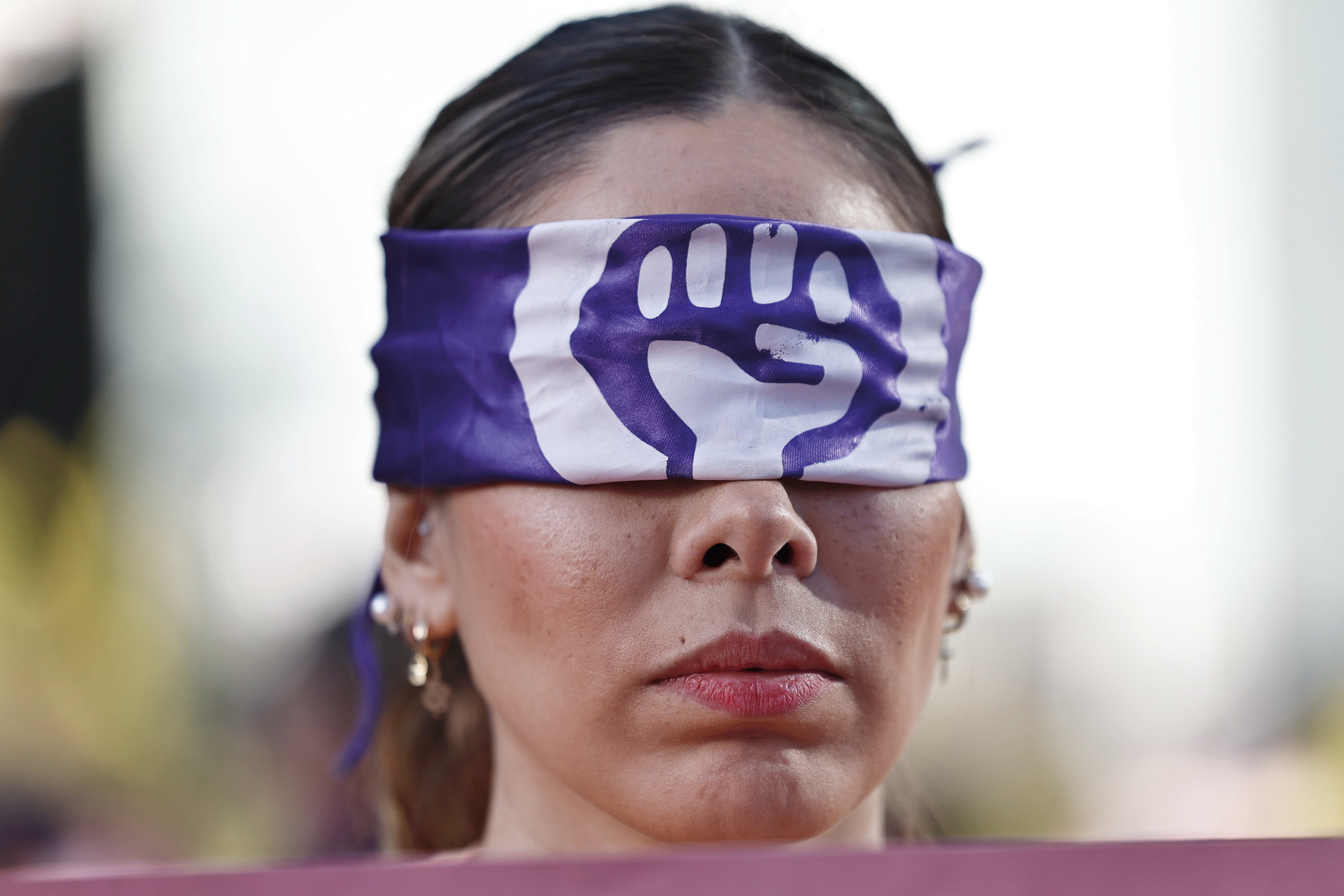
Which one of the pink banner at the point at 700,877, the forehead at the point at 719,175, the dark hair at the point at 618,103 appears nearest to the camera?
the pink banner at the point at 700,877

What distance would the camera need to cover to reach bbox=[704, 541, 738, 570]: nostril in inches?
46.2

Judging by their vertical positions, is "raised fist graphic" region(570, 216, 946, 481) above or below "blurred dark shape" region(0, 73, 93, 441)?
below

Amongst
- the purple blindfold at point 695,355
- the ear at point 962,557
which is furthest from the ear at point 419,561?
the ear at point 962,557

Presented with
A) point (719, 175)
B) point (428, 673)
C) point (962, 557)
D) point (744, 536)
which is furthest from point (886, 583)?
point (428, 673)

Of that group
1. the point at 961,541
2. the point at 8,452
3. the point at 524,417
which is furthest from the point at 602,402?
the point at 8,452

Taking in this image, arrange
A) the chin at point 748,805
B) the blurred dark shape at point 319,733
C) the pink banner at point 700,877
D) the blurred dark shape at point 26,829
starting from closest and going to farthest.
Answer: the pink banner at point 700,877 → the chin at point 748,805 → the blurred dark shape at point 319,733 → the blurred dark shape at point 26,829

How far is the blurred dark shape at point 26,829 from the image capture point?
14.2 ft

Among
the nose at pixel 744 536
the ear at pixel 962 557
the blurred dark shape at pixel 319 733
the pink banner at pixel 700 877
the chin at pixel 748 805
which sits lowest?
the blurred dark shape at pixel 319 733

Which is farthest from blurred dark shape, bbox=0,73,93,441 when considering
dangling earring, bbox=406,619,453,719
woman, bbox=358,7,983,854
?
woman, bbox=358,7,983,854

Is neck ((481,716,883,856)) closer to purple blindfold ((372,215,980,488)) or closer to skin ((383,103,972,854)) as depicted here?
skin ((383,103,972,854))

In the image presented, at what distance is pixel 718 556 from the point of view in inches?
46.5

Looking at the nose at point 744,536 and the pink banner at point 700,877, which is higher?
→ the nose at point 744,536

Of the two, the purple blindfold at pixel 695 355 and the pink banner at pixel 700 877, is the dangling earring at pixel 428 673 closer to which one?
the purple blindfold at pixel 695 355

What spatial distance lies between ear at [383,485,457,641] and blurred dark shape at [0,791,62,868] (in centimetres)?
368
